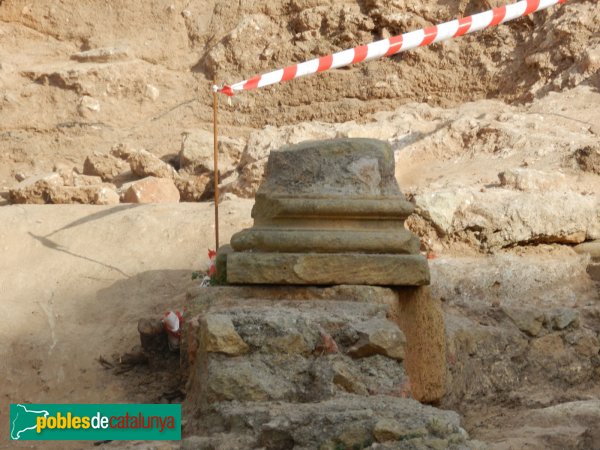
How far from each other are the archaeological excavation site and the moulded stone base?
0.04 feet

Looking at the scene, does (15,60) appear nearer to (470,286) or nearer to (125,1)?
(125,1)

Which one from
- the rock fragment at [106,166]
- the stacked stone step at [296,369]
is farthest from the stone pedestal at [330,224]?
the rock fragment at [106,166]

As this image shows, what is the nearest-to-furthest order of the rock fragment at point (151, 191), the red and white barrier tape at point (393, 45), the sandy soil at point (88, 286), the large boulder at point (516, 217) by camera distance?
the sandy soil at point (88, 286), the large boulder at point (516, 217), the red and white barrier tape at point (393, 45), the rock fragment at point (151, 191)

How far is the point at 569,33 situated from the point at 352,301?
585 cm

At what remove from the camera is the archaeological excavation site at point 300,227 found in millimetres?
4766

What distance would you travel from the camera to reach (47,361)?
686cm

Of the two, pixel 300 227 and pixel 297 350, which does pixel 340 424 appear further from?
pixel 300 227

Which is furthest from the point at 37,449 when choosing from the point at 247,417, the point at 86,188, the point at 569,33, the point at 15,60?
the point at 15,60

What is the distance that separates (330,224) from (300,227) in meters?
0.15

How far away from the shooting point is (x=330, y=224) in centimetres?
546

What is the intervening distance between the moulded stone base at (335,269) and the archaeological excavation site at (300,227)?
1cm

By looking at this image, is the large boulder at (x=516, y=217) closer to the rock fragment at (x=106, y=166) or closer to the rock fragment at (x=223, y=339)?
the rock fragment at (x=223, y=339)

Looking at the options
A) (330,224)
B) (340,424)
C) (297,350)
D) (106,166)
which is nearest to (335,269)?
(330,224)

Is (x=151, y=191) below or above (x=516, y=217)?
above
